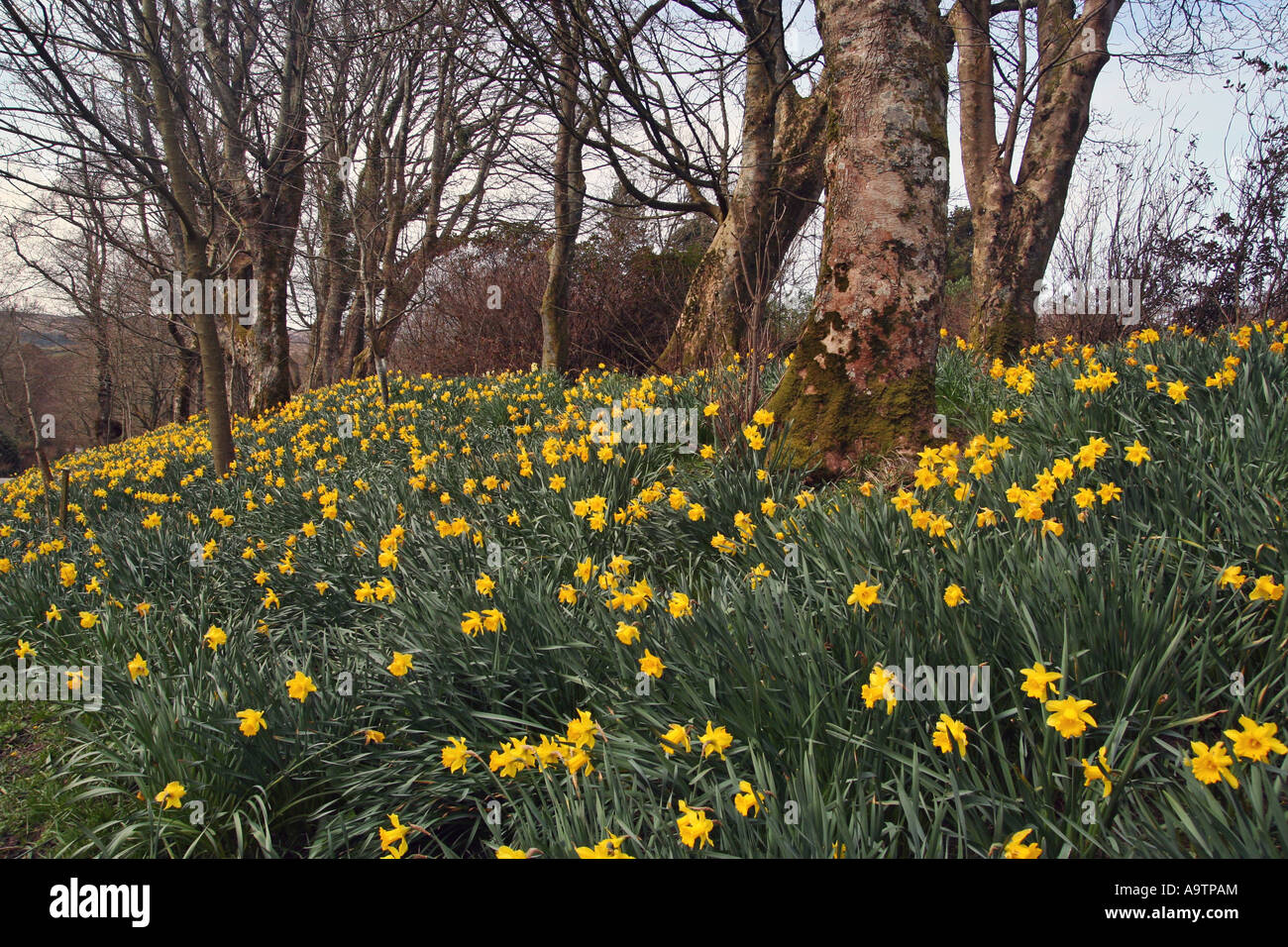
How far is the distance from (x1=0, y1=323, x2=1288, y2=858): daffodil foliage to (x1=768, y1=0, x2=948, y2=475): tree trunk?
31cm

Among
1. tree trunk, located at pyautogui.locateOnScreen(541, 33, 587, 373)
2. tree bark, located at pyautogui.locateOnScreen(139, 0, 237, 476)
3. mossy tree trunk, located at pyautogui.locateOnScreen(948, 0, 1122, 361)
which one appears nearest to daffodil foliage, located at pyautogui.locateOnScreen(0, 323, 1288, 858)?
tree bark, located at pyautogui.locateOnScreen(139, 0, 237, 476)

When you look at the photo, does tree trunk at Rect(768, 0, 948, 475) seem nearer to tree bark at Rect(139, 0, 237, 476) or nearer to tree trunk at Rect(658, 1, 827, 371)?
tree trunk at Rect(658, 1, 827, 371)

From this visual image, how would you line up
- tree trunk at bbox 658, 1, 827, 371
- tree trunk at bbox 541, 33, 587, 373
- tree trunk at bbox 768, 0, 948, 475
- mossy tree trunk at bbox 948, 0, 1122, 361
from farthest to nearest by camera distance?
1. tree trunk at bbox 541, 33, 587, 373
2. tree trunk at bbox 658, 1, 827, 371
3. mossy tree trunk at bbox 948, 0, 1122, 361
4. tree trunk at bbox 768, 0, 948, 475

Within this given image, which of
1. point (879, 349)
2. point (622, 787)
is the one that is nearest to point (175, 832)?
point (622, 787)

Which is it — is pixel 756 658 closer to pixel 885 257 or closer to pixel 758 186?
pixel 885 257

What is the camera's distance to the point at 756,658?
6.72ft

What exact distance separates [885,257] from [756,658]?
Result: 2725 mm

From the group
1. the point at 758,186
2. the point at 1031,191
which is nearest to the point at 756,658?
the point at 758,186

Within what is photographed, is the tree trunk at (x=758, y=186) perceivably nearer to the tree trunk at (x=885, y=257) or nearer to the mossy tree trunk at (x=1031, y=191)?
the mossy tree trunk at (x=1031, y=191)

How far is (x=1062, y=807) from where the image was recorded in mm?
1707

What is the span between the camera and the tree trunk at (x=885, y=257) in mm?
3910

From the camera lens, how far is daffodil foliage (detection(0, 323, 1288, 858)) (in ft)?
5.25

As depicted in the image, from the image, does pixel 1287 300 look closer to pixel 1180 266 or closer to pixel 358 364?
pixel 1180 266

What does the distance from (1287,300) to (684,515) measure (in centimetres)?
768
